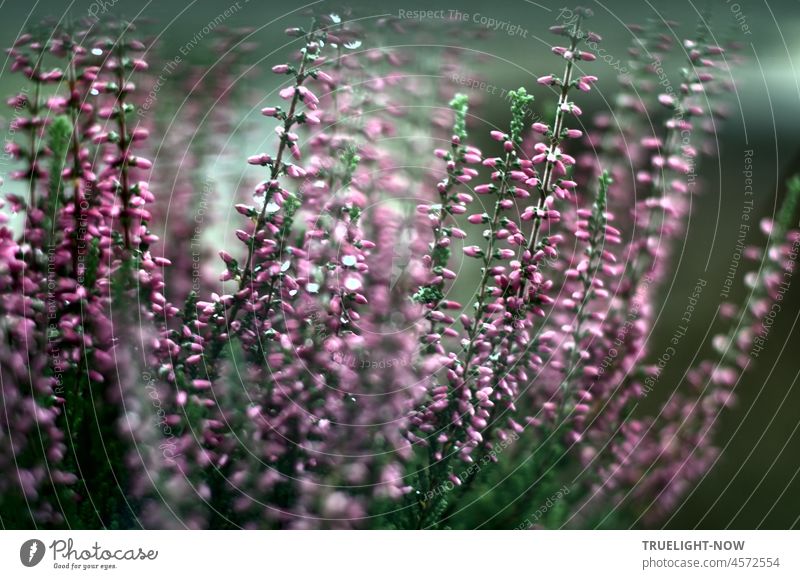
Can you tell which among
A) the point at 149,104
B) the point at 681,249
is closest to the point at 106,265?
the point at 149,104

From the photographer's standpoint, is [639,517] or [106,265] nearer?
[106,265]

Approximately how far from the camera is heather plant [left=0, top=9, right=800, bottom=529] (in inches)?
50.8

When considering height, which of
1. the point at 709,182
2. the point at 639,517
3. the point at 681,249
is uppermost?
the point at 709,182

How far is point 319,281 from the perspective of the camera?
129cm

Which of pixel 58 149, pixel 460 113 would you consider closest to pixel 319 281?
pixel 460 113

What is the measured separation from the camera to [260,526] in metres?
1.35

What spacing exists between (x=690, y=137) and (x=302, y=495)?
912mm

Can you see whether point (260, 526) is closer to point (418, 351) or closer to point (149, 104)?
point (418, 351)

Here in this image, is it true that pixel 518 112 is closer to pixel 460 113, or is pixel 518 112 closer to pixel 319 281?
pixel 460 113
